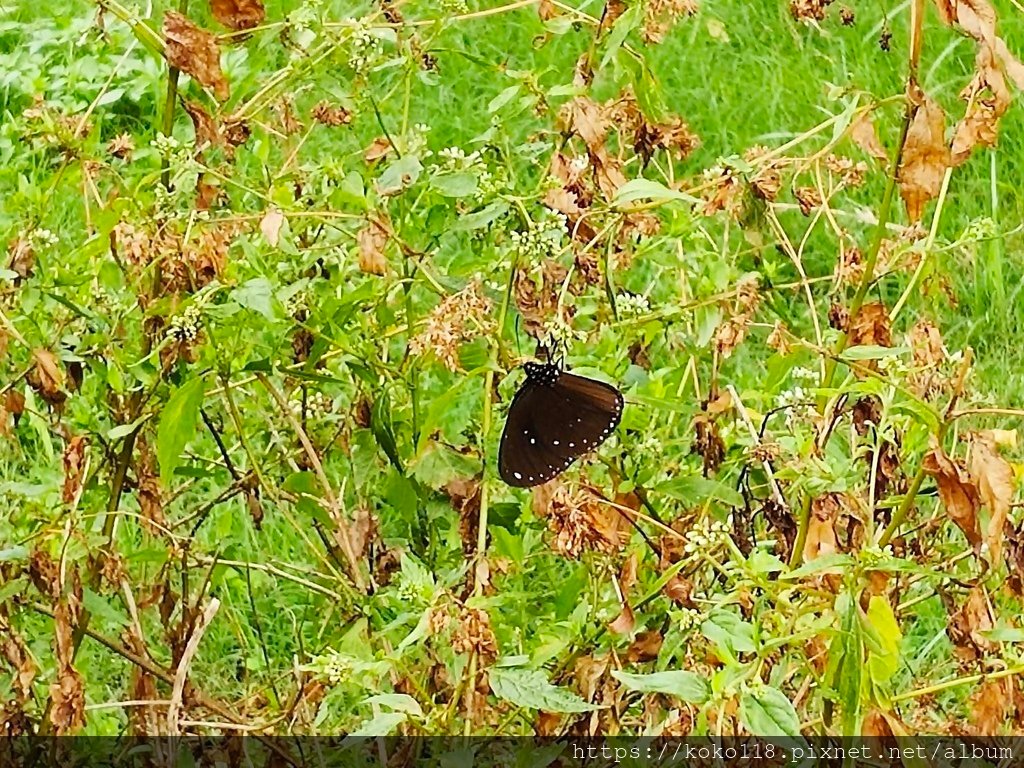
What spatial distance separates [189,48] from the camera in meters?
1.58

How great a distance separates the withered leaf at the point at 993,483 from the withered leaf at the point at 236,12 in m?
0.89

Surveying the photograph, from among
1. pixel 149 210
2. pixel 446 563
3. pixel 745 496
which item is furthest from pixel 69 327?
pixel 745 496

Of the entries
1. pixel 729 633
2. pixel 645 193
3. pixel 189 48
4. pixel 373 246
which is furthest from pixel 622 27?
pixel 729 633

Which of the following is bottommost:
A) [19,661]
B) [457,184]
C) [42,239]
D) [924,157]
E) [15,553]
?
[19,661]

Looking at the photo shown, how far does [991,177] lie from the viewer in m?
3.59

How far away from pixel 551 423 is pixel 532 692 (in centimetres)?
31

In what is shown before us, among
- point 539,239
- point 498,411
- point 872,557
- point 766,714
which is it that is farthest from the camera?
point 498,411

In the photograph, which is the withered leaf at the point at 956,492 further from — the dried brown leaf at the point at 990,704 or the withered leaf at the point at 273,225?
the withered leaf at the point at 273,225

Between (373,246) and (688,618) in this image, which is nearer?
(688,618)

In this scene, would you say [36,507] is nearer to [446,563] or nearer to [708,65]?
[446,563]

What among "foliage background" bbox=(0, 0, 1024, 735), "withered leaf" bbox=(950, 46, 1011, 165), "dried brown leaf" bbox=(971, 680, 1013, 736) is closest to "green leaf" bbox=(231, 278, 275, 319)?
"foliage background" bbox=(0, 0, 1024, 735)

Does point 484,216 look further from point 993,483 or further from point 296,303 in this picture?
point 993,483

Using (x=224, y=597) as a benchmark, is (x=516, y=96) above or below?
above

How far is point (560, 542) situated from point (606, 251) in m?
0.42
